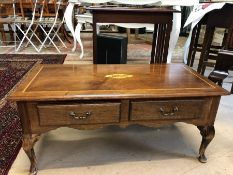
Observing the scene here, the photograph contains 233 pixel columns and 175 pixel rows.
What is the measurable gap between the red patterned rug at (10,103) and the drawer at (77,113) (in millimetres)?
378

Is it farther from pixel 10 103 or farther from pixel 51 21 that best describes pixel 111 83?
pixel 51 21

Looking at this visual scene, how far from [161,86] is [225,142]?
639mm

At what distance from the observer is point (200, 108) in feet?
3.43

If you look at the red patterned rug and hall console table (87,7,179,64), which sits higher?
hall console table (87,7,179,64)

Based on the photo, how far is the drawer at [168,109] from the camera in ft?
3.30

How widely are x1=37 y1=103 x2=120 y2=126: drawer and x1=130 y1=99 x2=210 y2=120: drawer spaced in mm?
98

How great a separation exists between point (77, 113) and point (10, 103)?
0.96 m

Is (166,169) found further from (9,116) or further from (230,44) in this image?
(9,116)

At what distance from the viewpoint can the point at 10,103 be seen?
5.53 feet

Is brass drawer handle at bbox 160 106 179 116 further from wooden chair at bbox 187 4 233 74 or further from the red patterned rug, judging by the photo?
wooden chair at bbox 187 4 233 74

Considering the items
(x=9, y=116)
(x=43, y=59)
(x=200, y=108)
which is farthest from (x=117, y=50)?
(x=200, y=108)

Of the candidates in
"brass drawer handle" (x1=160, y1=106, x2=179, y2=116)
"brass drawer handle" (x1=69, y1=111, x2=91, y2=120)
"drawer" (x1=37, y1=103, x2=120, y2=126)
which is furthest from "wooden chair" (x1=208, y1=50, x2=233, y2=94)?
"brass drawer handle" (x1=69, y1=111, x2=91, y2=120)

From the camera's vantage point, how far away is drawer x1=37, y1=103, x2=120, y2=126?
0.95 metres

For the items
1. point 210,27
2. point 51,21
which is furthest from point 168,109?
point 51,21
